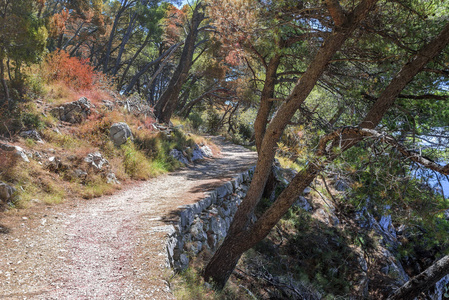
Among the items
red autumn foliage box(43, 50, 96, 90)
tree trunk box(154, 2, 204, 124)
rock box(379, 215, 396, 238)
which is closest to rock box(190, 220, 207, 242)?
red autumn foliage box(43, 50, 96, 90)

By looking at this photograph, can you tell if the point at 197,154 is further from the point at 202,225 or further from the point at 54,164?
the point at 54,164

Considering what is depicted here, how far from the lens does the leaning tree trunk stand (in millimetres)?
4098

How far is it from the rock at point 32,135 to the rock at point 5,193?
228 cm

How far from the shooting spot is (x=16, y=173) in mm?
5438

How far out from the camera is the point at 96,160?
7.38 meters

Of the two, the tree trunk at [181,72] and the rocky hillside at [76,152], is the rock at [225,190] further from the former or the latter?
the tree trunk at [181,72]

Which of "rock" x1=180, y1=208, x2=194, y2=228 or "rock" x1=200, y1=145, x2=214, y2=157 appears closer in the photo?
"rock" x1=180, y1=208, x2=194, y2=228

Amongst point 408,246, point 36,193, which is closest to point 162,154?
point 36,193

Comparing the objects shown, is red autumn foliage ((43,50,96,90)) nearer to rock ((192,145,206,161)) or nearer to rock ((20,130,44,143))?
rock ((20,130,44,143))

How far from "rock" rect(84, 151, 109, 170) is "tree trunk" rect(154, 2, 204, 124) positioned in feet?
22.3

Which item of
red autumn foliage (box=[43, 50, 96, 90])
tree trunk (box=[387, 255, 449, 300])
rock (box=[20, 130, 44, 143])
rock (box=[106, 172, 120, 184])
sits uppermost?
red autumn foliage (box=[43, 50, 96, 90])

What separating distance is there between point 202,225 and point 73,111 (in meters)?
5.54

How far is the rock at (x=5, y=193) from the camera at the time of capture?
4.86 metres

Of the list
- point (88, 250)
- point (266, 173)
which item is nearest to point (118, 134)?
point (88, 250)
